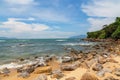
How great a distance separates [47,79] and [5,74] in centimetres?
371

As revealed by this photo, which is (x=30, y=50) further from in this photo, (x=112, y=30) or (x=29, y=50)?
(x=112, y=30)

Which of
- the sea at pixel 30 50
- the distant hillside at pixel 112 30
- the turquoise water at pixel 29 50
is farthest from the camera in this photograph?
the distant hillside at pixel 112 30

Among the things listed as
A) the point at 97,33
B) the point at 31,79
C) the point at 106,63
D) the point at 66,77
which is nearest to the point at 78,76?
the point at 66,77

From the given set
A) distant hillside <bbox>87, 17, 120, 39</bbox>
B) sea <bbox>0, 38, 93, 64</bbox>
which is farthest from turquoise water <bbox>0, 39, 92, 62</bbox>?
distant hillside <bbox>87, 17, 120, 39</bbox>

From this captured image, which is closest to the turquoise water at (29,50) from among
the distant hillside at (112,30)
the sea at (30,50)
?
the sea at (30,50)

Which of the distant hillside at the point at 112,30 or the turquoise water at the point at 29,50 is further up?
the distant hillside at the point at 112,30

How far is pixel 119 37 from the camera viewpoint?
2539 inches

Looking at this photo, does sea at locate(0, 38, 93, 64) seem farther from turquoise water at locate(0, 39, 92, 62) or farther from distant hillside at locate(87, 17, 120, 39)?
distant hillside at locate(87, 17, 120, 39)

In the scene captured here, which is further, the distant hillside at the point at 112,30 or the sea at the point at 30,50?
the distant hillside at the point at 112,30

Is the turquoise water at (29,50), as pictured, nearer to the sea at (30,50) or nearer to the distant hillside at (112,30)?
the sea at (30,50)

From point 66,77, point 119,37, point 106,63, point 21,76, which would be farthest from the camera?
point 119,37

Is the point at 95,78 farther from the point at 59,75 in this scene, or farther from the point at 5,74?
the point at 5,74

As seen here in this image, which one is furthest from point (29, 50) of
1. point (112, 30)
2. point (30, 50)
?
point (112, 30)

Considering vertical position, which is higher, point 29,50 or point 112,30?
point 112,30
